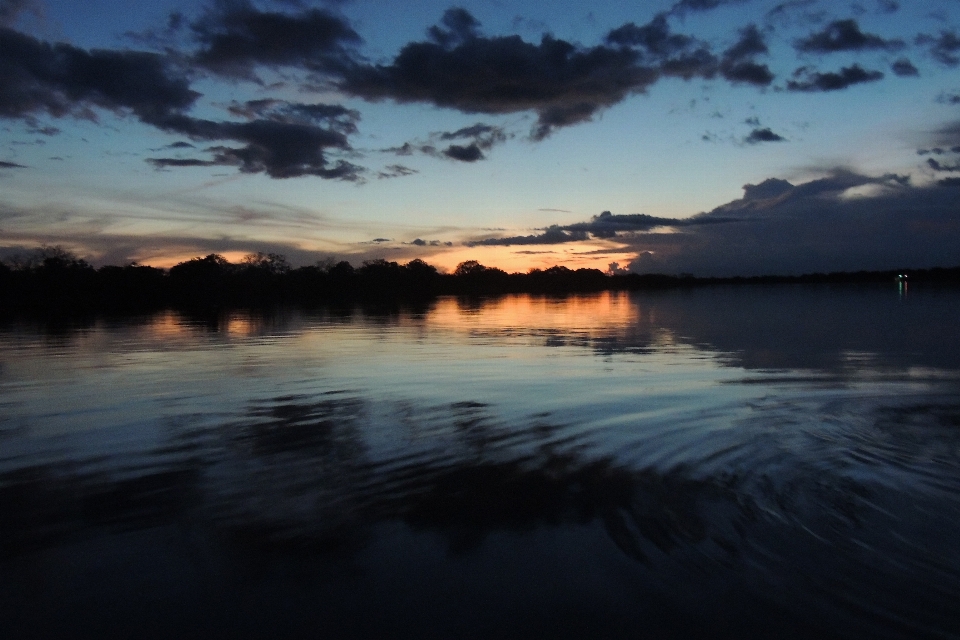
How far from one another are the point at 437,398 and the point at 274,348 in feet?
39.8

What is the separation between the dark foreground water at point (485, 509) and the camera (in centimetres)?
436

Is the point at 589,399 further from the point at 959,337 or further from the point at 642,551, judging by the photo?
the point at 959,337

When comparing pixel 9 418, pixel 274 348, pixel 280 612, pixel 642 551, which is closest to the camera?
pixel 280 612

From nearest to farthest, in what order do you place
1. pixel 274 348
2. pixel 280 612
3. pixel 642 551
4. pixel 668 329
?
pixel 280 612 → pixel 642 551 → pixel 274 348 → pixel 668 329

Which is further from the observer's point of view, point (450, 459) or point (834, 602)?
point (450, 459)

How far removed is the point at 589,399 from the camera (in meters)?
11.6

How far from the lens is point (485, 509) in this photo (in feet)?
20.3

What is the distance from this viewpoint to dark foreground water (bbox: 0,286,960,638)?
14.3 ft

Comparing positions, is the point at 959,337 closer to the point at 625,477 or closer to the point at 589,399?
the point at 589,399

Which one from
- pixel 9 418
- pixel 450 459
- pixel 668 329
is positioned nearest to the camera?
pixel 450 459

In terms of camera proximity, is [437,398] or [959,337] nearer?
[437,398]

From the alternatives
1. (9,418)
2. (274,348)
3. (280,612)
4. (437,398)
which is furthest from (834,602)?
(274,348)

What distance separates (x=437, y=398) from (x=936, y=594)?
8524mm

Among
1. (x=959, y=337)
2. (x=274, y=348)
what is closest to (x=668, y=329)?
(x=959, y=337)
